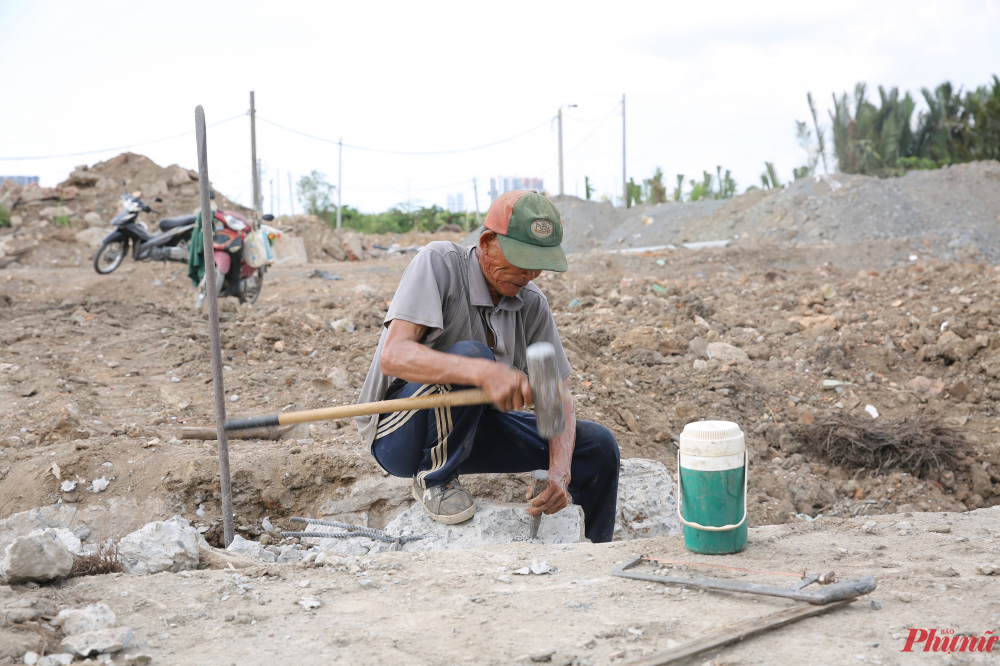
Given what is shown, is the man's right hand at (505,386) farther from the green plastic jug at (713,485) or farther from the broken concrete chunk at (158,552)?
the broken concrete chunk at (158,552)

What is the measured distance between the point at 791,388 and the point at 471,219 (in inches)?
788

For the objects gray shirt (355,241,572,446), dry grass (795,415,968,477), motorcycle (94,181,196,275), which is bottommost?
dry grass (795,415,968,477)

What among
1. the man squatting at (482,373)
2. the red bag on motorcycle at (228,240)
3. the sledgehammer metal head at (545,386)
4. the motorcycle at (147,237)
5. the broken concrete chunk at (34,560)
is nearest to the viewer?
the broken concrete chunk at (34,560)

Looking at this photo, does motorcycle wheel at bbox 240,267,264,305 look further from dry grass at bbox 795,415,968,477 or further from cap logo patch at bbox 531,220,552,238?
cap logo patch at bbox 531,220,552,238

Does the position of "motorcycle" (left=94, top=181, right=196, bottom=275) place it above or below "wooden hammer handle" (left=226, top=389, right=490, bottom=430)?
above

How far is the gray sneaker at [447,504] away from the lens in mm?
2727

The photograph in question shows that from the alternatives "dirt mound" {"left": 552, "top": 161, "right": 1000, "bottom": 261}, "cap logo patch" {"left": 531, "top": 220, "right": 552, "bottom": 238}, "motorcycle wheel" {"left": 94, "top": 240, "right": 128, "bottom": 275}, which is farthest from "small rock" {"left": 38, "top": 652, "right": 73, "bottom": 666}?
"dirt mound" {"left": 552, "top": 161, "right": 1000, "bottom": 261}

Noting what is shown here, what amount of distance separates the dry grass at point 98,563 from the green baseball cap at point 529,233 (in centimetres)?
153

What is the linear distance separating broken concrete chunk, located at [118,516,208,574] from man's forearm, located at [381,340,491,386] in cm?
85

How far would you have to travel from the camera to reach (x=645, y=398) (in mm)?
4715

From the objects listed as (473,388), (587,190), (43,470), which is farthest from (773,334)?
(587,190)

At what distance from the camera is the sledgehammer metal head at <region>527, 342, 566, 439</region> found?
2.06m

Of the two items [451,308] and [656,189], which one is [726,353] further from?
[656,189]

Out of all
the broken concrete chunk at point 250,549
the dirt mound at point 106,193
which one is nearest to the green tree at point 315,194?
the dirt mound at point 106,193
